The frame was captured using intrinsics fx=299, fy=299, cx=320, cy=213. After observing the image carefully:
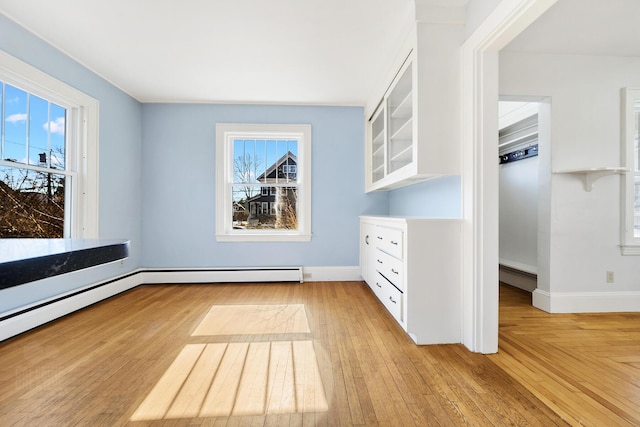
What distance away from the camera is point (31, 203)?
2631 millimetres

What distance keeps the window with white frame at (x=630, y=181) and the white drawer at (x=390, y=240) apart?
235 cm

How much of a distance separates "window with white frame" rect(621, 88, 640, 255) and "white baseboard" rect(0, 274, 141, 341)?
538 cm

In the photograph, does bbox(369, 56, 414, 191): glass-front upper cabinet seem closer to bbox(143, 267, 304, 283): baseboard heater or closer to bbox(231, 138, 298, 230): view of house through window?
bbox(231, 138, 298, 230): view of house through window

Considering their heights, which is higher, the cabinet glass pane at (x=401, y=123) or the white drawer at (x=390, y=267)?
the cabinet glass pane at (x=401, y=123)

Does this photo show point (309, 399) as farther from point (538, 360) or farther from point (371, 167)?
point (371, 167)

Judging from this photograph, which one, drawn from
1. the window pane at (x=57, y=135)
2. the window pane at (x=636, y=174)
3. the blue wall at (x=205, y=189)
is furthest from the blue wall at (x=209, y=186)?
the window pane at (x=636, y=174)

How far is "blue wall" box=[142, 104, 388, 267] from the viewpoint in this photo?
13.5 feet

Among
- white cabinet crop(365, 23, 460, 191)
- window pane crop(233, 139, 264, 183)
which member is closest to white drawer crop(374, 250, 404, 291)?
white cabinet crop(365, 23, 460, 191)

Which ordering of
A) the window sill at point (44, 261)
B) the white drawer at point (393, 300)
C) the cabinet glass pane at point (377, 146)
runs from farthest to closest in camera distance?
the cabinet glass pane at point (377, 146) < the white drawer at point (393, 300) < the window sill at point (44, 261)

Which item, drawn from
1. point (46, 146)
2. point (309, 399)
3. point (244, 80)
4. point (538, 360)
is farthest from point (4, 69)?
point (538, 360)

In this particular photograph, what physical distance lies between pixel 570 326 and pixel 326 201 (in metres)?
2.88

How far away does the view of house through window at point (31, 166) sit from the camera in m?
2.40

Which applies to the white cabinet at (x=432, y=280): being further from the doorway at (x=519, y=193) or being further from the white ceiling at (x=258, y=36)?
the doorway at (x=519, y=193)

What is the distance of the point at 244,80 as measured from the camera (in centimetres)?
340
